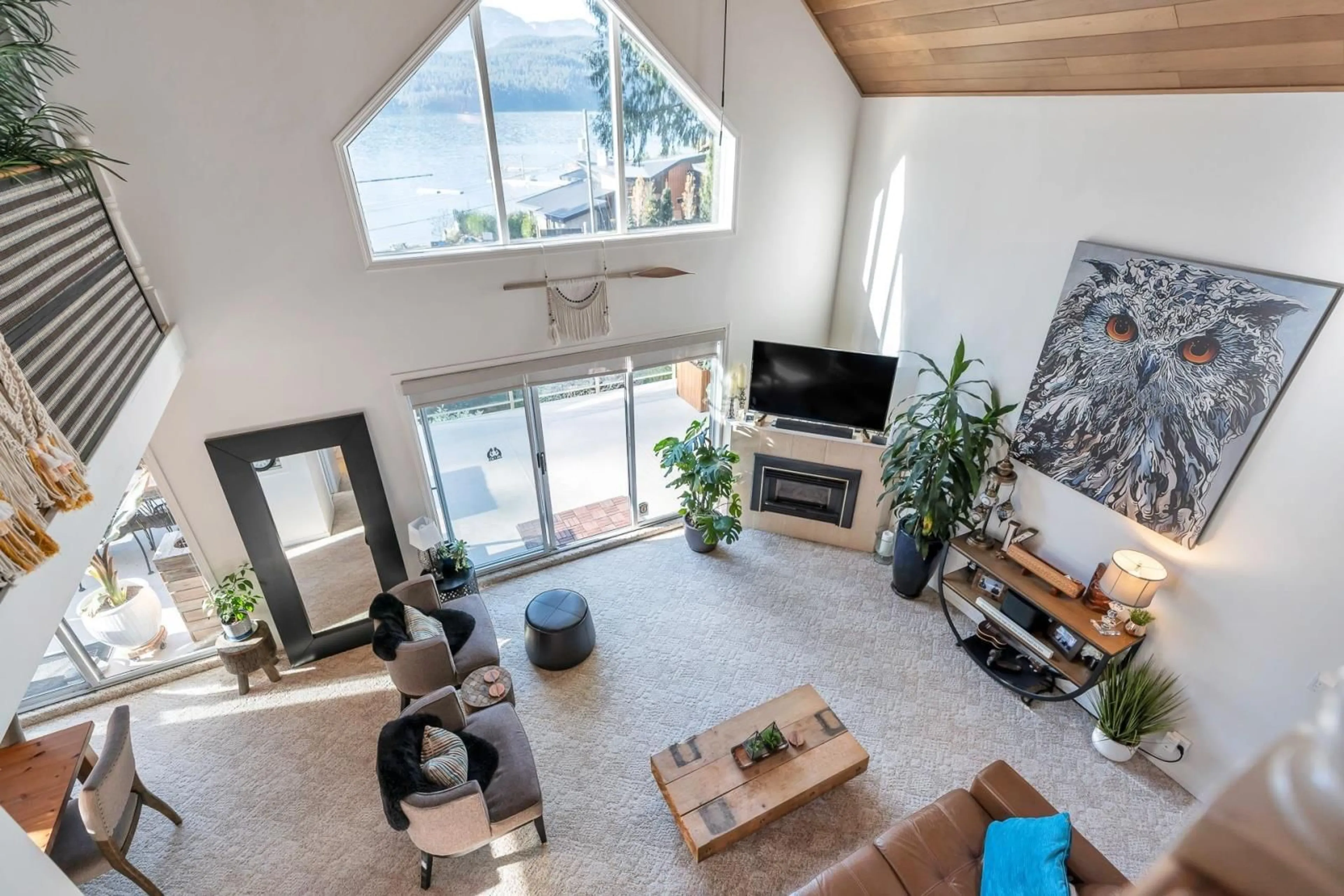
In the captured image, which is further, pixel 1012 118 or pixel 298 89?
pixel 1012 118

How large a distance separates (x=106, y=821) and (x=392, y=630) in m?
1.41

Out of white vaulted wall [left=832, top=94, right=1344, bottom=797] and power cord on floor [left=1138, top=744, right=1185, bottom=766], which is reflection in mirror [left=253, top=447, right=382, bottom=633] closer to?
white vaulted wall [left=832, top=94, right=1344, bottom=797]

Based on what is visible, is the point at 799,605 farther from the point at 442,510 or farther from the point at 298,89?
the point at 298,89

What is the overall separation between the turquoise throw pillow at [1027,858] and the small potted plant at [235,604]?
451 cm

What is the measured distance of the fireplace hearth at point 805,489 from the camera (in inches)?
215

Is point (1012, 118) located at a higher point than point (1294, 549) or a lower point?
higher

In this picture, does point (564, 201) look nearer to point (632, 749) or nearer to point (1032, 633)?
point (632, 749)

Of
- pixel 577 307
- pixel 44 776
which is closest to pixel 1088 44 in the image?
pixel 577 307

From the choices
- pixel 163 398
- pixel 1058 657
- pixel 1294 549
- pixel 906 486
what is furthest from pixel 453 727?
pixel 1294 549

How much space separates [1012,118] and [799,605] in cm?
367

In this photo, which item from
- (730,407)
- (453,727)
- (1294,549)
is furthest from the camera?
(730,407)

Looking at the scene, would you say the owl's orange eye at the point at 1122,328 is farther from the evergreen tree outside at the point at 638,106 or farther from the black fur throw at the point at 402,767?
the black fur throw at the point at 402,767

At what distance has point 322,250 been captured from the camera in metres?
3.86

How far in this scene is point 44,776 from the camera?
10.0ft
